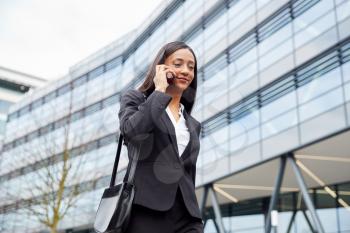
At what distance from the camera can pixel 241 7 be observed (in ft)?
70.2

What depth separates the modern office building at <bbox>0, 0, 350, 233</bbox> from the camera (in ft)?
53.9

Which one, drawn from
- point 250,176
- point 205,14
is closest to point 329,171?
point 250,176

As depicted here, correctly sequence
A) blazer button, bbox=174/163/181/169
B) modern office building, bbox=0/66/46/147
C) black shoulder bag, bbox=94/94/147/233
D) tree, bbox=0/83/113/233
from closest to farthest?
black shoulder bag, bbox=94/94/147/233
blazer button, bbox=174/163/181/169
tree, bbox=0/83/113/233
modern office building, bbox=0/66/46/147

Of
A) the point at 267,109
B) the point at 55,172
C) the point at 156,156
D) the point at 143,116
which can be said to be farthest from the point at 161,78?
the point at 55,172

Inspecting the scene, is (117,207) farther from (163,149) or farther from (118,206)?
Result: (163,149)

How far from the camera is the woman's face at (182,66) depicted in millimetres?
2301

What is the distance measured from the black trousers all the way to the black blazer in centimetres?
3

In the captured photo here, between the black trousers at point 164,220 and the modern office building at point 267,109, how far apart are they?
1359cm

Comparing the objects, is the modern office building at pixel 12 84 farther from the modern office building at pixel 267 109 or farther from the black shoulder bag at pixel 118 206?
the black shoulder bag at pixel 118 206

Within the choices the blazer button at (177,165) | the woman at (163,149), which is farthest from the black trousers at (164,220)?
the blazer button at (177,165)

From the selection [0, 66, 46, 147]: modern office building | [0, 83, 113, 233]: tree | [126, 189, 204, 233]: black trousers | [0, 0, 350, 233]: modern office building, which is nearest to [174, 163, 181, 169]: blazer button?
[126, 189, 204, 233]: black trousers

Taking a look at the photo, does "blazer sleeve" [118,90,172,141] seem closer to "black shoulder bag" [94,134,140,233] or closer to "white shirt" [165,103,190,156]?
"black shoulder bag" [94,134,140,233]

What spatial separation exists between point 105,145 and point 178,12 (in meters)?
10.8

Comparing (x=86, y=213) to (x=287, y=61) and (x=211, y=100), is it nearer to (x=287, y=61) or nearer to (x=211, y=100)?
(x=211, y=100)
